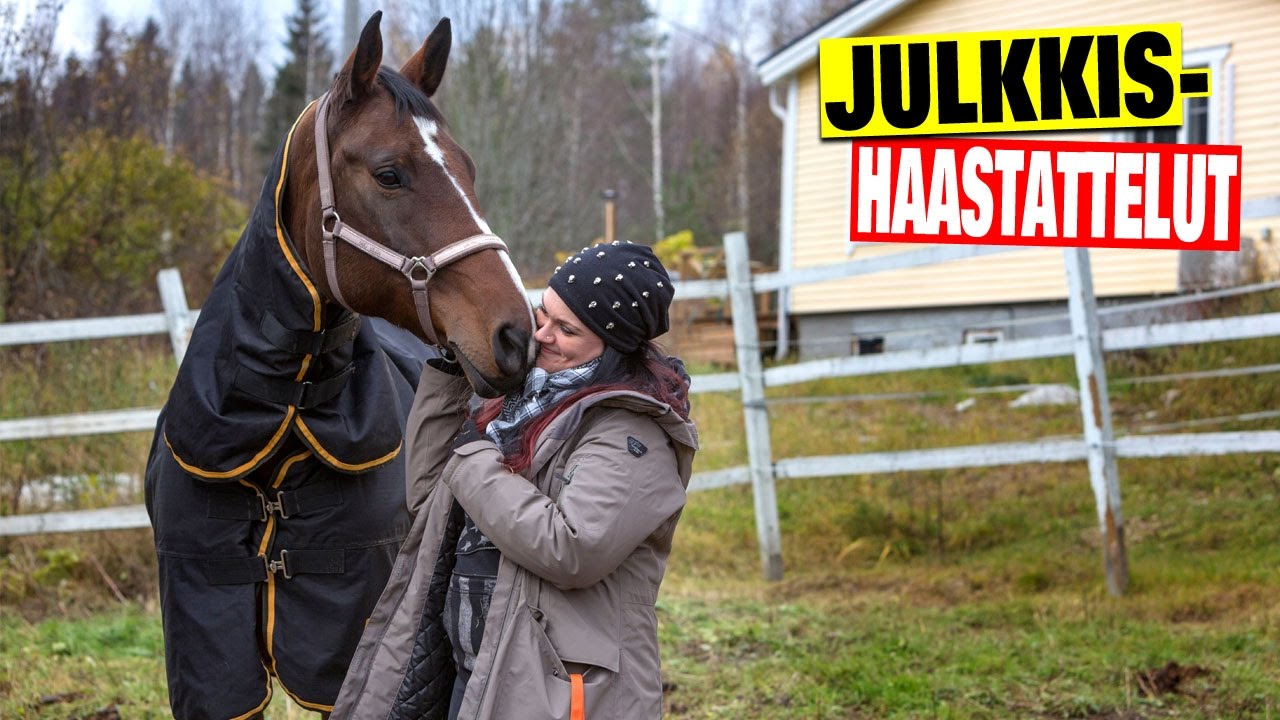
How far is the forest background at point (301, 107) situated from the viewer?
9438 millimetres

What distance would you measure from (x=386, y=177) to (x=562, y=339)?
20.5 inches

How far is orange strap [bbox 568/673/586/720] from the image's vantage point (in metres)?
1.94

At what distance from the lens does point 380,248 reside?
2285 mm

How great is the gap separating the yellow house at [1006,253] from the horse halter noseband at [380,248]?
8.20m

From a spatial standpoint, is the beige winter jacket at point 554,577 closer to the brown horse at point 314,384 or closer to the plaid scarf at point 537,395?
the plaid scarf at point 537,395

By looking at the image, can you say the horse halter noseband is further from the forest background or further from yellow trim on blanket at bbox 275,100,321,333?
the forest background

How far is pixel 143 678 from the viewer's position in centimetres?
438

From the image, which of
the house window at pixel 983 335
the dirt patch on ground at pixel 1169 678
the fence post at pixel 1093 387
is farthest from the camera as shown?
the house window at pixel 983 335

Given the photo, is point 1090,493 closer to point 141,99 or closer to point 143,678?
point 143,678

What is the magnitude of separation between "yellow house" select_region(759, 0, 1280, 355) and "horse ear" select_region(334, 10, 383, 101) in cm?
818

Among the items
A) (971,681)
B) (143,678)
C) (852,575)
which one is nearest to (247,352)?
(143,678)

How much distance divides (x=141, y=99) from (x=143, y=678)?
11.1 metres

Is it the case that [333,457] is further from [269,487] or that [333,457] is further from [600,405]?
[600,405]

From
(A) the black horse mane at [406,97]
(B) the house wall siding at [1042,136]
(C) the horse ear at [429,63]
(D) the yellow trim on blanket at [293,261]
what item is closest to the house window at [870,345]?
(B) the house wall siding at [1042,136]
